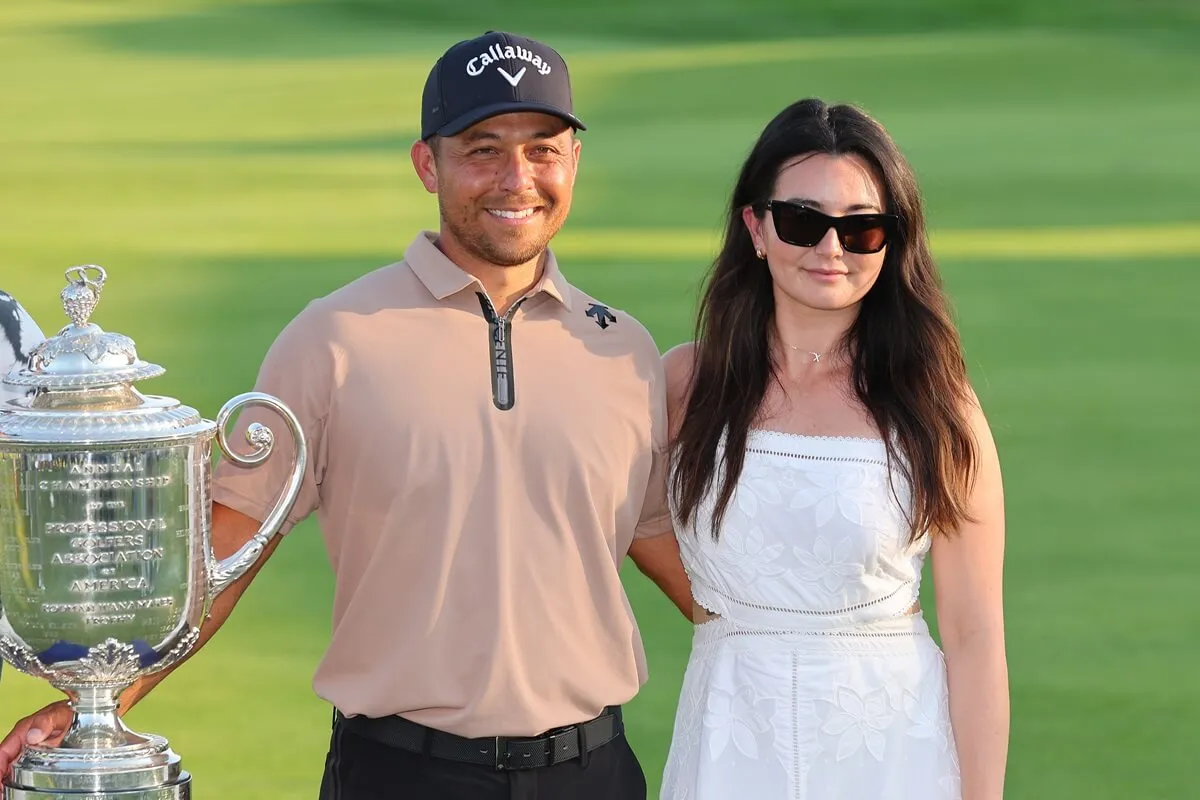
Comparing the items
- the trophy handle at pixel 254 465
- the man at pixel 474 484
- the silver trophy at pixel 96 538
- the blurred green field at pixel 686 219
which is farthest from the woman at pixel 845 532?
the blurred green field at pixel 686 219

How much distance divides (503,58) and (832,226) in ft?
1.85

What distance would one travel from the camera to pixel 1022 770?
544cm

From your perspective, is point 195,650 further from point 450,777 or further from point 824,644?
point 824,644

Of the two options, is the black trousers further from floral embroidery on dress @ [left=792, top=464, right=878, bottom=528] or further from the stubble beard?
the stubble beard

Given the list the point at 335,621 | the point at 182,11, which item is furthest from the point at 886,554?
the point at 182,11

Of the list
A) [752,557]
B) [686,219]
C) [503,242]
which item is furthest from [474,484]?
[686,219]

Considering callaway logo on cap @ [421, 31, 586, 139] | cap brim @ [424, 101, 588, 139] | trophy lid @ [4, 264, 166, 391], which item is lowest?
trophy lid @ [4, 264, 166, 391]

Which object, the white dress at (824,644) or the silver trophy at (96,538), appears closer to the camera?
the silver trophy at (96,538)

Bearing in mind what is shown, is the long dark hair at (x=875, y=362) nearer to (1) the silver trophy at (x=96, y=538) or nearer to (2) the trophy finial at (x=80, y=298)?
(1) the silver trophy at (x=96, y=538)

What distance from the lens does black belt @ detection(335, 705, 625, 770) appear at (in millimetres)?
3240

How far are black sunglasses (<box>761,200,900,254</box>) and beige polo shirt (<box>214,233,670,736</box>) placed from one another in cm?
37

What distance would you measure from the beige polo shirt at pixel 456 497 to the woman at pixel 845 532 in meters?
0.19

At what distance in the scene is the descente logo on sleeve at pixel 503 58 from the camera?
3320 millimetres

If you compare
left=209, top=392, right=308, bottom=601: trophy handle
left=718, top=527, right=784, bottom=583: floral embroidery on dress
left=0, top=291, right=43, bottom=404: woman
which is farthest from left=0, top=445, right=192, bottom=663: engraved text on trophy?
left=718, top=527, right=784, bottom=583: floral embroidery on dress
